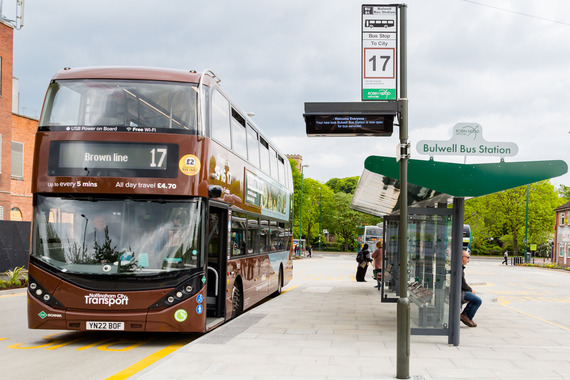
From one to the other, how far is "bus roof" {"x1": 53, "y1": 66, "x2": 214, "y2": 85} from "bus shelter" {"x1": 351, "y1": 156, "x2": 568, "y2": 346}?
10.6ft

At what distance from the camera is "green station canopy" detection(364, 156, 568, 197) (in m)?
8.91

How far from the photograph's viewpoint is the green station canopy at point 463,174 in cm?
891

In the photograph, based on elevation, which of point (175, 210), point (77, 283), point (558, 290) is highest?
point (175, 210)

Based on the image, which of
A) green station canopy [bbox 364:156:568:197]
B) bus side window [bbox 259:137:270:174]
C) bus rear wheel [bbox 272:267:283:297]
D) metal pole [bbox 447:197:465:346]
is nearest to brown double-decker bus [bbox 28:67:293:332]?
green station canopy [bbox 364:156:568:197]

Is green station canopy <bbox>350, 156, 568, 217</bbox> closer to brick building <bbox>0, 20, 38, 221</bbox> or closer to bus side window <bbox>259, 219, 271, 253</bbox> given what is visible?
bus side window <bbox>259, 219, 271, 253</bbox>

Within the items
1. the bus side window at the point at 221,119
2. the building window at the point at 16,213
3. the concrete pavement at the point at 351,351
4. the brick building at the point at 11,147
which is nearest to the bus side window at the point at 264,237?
the concrete pavement at the point at 351,351

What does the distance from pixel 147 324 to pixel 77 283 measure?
1177mm

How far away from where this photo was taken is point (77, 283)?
8.70 metres

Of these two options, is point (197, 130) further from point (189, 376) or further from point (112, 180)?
point (189, 376)

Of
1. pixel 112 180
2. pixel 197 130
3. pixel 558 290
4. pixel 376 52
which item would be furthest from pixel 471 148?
pixel 558 290

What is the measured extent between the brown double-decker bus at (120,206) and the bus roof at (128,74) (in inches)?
1.9


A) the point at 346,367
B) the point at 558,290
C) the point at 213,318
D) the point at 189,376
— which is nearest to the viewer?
the point at 189,376

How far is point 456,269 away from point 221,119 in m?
4.65

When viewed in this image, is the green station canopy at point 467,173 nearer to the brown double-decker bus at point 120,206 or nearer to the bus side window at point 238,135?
the brown double-decker bus at point 120,206
